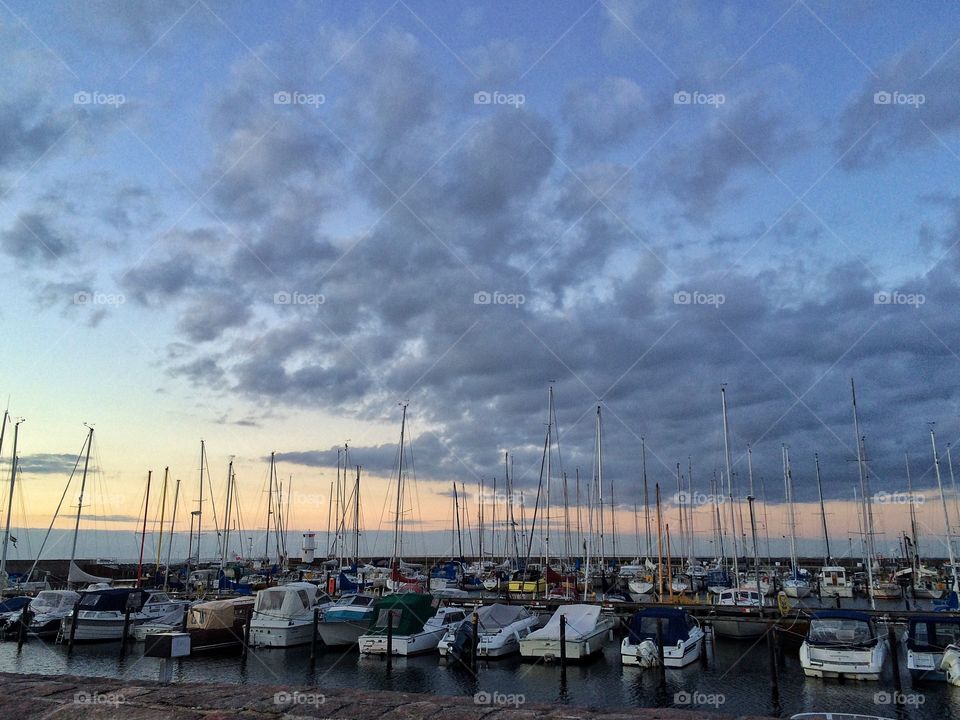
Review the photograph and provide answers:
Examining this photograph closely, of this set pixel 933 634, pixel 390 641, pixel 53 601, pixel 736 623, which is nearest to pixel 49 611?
pixel 53 601

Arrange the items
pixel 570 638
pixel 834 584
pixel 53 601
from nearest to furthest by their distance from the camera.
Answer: pixel 570 638 → pixel 53 601 → pixel 834 584

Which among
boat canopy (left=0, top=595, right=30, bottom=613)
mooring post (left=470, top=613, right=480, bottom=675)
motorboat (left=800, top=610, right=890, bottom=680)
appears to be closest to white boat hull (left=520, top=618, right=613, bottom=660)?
mooring post (left=470, top=613, right=480, bottom=675)

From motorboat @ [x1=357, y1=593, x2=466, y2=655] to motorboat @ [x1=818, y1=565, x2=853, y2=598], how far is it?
50537mm

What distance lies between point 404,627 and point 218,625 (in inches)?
420

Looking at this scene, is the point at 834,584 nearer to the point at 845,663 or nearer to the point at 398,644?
the point at 845,663

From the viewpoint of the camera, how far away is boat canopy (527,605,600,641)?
3309 centimetres

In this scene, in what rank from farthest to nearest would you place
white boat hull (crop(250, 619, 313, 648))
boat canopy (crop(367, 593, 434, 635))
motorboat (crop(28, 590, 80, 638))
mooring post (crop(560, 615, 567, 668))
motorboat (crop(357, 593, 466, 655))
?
motorboat (crop(28, 590, 80, 638)) < white boat hull (crop(250, 619, 313, 648)) < boat canopy (crop(367, 593, 434, 635)) < motorboat (crop(357, 593, 466, 655)) < mooring post (crop(560, 615, 567, 668))

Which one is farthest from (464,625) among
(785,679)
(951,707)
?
(951,707)

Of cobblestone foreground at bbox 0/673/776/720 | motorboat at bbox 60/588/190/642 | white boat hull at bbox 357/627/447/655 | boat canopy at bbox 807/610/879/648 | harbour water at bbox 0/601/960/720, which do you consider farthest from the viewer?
motorboat at bbox 60/588/190/642

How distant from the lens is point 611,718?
5.93 metres

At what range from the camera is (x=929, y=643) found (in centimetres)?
2873

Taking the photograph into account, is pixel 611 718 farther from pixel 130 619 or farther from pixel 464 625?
pixel 130 619

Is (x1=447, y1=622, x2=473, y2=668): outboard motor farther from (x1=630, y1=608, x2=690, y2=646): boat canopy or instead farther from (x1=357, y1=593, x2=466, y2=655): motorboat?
(x1=630, y1=608, x2=690, y2=646): boat canopy

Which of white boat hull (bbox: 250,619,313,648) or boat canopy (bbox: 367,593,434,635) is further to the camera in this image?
white boat hull (bbox: 250,619,313,648)
